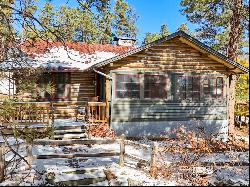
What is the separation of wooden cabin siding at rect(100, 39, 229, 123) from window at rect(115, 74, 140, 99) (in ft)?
0.86

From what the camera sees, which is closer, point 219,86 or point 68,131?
point 68,131

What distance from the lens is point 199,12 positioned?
94.7 feet

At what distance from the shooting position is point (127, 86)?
706 inches

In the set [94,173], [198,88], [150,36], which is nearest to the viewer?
[94,173]

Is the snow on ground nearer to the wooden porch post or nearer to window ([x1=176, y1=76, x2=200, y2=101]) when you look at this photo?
window ([x1=176, y1=76, x2=200, y2=101])

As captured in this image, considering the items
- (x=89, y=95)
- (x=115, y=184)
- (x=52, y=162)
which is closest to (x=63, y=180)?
(x=115, y=184)

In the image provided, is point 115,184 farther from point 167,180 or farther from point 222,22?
point 222,22

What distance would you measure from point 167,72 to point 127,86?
7.77 ft

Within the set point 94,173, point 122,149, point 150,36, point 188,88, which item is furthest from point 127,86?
point 150,36

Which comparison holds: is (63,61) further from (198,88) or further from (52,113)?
(198,88)

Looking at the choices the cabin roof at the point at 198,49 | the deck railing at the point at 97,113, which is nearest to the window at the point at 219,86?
the cabin roof at the point at 198,49

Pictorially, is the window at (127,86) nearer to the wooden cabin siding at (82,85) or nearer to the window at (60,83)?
the wooden cabin siding at (82,85)

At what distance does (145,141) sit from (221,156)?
4409mm

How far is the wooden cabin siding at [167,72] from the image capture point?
58.3 feet
